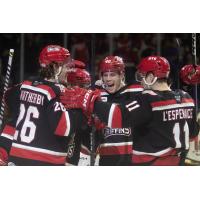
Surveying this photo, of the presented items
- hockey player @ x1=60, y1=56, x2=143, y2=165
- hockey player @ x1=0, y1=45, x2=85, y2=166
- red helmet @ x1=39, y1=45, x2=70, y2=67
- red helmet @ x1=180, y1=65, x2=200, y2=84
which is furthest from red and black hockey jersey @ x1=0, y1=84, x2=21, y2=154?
red helmet @ x1=180, y1=65, x2=200, y2=84

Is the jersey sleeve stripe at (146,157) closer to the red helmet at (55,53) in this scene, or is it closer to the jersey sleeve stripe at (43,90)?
the jersey sleeve stripe at (43,90)

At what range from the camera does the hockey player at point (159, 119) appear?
2.95 meters

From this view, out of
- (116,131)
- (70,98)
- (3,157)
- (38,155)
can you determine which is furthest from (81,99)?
(3,157)

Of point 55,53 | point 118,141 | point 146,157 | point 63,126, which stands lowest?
point 146,157

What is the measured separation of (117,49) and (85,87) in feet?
1.06

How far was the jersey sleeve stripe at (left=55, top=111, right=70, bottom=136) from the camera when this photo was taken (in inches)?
113

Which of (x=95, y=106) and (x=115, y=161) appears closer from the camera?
(x=95, y=106)

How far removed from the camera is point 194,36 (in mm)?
3025

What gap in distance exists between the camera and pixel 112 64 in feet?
9.85

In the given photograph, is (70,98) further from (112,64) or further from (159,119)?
(159,119)

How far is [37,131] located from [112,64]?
2.05 ft

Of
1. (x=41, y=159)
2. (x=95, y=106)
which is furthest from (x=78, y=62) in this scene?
(x=41, y=159)

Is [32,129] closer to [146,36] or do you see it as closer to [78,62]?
[78,62]

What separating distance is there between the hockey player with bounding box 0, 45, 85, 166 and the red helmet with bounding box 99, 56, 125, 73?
0.21 metres
